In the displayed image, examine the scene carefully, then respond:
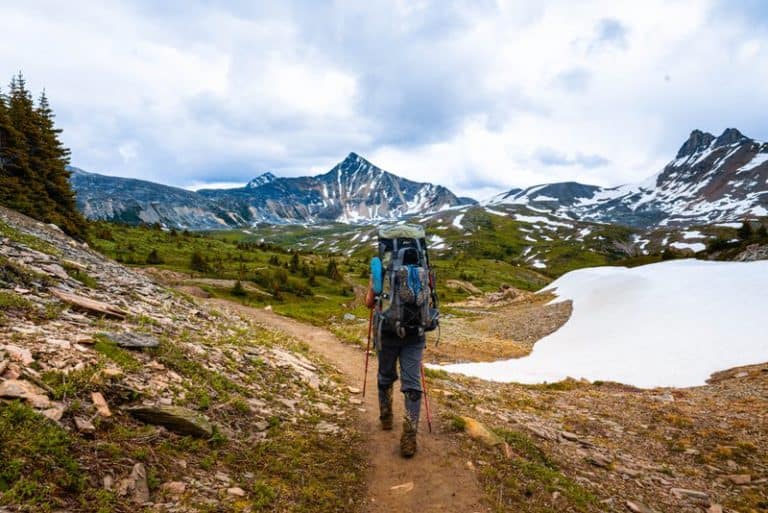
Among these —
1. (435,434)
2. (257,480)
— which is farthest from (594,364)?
(257,480)

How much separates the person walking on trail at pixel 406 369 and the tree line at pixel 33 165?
130 ft

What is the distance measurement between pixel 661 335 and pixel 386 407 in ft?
72.3

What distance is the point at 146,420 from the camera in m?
6.52

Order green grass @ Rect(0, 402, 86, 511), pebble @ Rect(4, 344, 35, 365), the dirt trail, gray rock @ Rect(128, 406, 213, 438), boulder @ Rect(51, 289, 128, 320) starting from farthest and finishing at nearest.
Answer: boulder @ Rect(51, 289, 128, 320), the dirt trail, gray rock @ Rect(128, 406, 213, 438), pebble @ Rect(4, 344, 35, 365), green grass @ Rect(0, 402, 86, 511)

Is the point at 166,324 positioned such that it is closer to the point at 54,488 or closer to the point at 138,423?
the point at 138,423

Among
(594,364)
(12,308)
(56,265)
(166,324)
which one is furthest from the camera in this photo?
(594,364)

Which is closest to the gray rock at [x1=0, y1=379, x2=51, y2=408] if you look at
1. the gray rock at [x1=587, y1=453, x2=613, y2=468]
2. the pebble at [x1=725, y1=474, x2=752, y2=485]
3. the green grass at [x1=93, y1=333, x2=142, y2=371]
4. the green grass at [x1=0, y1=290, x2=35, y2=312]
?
the green grass at [x1=93, y1=333, x2=142, y2=371]

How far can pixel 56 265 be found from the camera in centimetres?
1425

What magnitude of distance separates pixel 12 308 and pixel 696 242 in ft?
821

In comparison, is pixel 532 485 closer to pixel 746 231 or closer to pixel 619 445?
pixel 619 445

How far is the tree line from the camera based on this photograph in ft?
112

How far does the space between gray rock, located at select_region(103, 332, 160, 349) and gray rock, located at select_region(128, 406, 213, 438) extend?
2.55 m

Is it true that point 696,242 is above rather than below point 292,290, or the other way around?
above

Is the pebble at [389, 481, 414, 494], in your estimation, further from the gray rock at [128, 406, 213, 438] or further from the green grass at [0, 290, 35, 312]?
the green grass at [0, 290, 35, 312]
